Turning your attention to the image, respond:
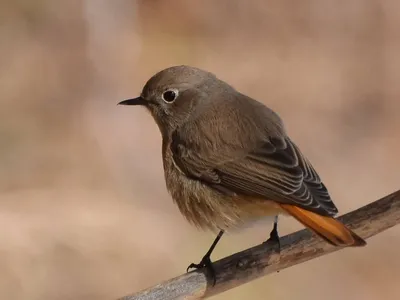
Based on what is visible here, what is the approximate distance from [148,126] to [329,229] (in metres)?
5.07

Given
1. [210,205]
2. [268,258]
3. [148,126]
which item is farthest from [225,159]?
[148,126]

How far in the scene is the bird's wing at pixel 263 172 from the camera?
3.72m

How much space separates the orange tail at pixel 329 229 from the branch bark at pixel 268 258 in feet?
0.89

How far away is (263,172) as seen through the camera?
396 centimetres

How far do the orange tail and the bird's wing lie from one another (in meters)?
0.04

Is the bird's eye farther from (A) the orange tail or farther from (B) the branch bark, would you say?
(A) the orange tail

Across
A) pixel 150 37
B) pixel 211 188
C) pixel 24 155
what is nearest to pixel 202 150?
pixel 211 188

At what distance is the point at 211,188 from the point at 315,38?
6112 mm

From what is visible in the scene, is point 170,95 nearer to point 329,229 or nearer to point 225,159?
point 225,159

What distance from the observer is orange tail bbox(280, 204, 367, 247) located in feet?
11.0

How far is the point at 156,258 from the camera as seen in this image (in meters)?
6.96

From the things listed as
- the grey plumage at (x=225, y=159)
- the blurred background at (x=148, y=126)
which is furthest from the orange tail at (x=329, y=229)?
the blurred background at (x=148, y=126)

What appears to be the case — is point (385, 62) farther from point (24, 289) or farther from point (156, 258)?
point (24, 289)

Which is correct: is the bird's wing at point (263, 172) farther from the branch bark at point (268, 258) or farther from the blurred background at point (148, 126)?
the blurred background at point (148, 126)
